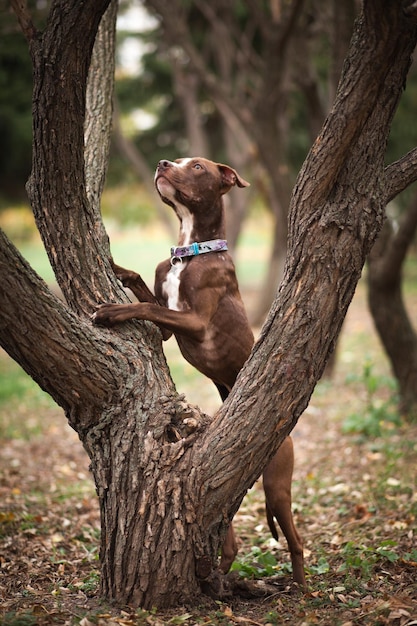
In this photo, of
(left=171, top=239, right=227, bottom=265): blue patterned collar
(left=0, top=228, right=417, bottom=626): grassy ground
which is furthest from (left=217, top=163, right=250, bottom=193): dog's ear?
(left=0, top=228, right=417, bottom=626): grassy ground

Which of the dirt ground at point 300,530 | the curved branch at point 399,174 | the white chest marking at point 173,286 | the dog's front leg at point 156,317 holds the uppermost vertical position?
the curved branch at point 399,174

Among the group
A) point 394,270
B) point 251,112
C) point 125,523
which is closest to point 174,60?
point 251,112

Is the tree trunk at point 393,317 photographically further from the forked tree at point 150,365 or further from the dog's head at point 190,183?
the forked tree at point 150,365

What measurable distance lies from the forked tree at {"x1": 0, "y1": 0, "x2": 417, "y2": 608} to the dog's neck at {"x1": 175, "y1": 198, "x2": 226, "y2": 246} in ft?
3.05

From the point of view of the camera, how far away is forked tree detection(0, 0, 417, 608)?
3.62 m

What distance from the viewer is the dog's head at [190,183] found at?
4641mm

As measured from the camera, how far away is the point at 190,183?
468cm

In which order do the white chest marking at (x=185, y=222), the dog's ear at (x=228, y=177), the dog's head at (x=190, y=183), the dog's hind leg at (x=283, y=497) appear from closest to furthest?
the dog's hind leg at (x=283, y=497), the dog's head at (x=190, y=183), the white chest marking at (x=185, y=222), the dog's ear at (x=228, y=177)

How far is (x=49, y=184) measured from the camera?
3910 mm

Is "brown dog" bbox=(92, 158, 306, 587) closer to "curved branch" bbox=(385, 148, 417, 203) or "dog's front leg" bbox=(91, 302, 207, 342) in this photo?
"dog's front leg" bbox=(91, 302, 207, 342)

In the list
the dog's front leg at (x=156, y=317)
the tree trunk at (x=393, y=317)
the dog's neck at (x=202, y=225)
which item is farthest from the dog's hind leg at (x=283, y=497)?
the tree trunk at (x=393, y=317)

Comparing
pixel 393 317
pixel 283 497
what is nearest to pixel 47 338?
pixel 283 497

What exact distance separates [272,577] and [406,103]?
1301 cm

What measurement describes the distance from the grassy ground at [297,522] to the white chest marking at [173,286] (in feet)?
5.86
